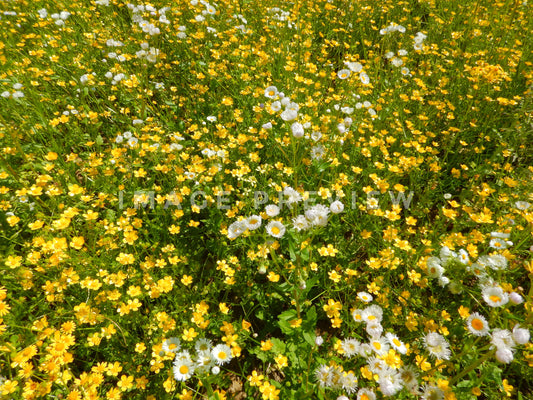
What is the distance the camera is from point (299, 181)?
266cm

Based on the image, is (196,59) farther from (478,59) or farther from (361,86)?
(478,59)

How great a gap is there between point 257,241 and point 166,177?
42.1 inches

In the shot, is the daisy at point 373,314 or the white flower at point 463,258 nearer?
the daisy at point 373,314

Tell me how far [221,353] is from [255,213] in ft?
3.52

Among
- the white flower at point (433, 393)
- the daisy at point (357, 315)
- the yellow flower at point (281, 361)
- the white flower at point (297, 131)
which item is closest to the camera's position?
the white flower at point (433, 393)

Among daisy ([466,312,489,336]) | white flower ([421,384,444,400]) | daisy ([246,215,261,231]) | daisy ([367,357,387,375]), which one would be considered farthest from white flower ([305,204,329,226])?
white flower ([421,384,444,400])

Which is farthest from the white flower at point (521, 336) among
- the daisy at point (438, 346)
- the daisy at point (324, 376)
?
the daisy at point (324, 376)

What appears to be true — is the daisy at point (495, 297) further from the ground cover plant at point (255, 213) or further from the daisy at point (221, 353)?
the daisy at point (221, 353)

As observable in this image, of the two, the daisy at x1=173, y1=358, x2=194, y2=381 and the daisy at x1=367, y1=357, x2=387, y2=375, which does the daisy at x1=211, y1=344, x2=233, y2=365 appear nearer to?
the daisy at x1=173, y1=358, x2=194, y2=381

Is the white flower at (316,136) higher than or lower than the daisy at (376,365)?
higher

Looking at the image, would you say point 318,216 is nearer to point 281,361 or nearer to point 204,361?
point 281,361

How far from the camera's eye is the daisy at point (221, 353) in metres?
1.63

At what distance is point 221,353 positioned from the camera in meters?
1.69

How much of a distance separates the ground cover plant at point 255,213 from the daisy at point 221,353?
0.06ft
